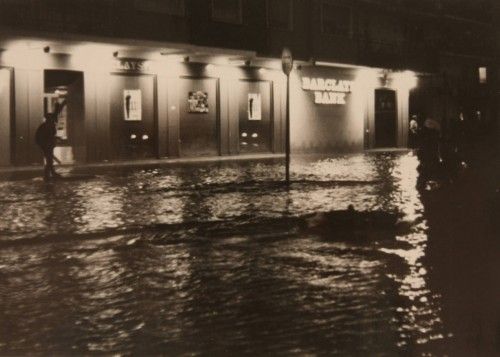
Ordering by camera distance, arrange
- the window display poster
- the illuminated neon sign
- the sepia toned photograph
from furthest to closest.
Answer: the illuminated neon sign, the window display poster, the sepia toned photograph

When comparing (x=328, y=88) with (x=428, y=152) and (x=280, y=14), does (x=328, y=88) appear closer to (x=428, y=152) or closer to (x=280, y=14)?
(x=280, y=14)

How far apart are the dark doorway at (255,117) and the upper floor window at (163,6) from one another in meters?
5.42

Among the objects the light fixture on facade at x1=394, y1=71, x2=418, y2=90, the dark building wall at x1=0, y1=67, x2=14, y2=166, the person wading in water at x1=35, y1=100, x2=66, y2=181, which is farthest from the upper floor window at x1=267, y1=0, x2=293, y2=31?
the person wading in water at x1=35, y1=100, x2=66, y2=181

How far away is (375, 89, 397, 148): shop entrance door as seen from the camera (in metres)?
45.6

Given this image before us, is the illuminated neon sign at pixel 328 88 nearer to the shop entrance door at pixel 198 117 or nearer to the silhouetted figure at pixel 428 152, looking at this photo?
the shop entrance door at pixel 198 117

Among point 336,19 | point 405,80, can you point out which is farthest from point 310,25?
point 405,80

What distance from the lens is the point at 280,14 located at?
122 ft

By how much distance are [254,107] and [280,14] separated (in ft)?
15.1

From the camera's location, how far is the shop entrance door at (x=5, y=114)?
25.8m

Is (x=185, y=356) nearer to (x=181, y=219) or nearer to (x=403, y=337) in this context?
(x=403, y=337)

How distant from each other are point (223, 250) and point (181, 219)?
3.26 meters

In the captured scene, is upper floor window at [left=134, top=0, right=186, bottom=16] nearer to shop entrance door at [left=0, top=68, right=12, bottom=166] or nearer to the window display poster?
the window display poster

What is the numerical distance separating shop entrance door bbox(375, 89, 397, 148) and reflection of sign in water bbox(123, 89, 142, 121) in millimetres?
18471

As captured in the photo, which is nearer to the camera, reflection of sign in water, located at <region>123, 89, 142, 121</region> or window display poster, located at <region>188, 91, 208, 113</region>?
reflection of sign in water, located at <region>123, 89, 142, 121</region>
